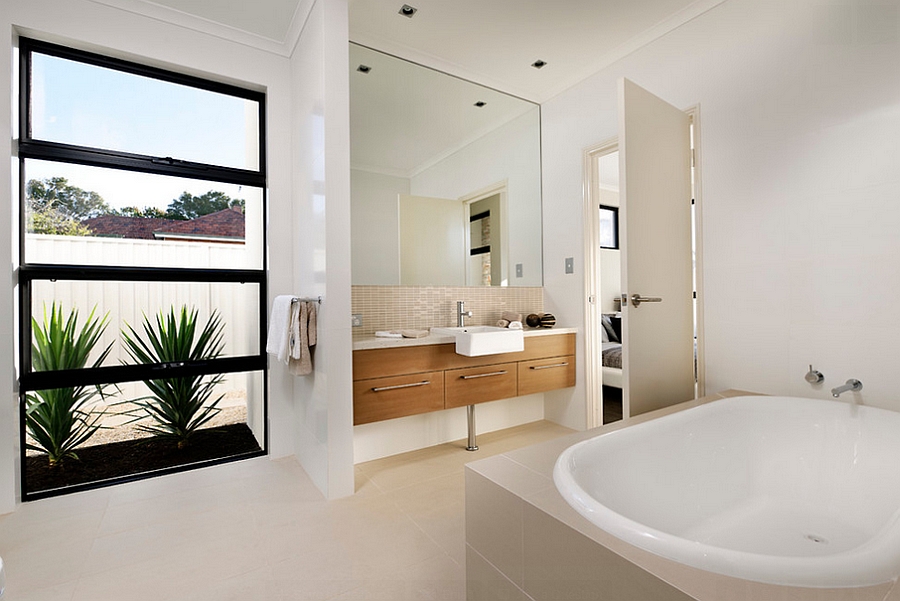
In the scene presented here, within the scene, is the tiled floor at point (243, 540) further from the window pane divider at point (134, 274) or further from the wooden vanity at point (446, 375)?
the window pane divider at point (134, 274)

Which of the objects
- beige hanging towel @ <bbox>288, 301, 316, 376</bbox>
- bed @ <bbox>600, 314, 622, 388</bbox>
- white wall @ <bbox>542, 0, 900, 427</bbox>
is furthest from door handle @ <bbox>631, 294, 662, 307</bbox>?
bed @ <bbox>600, 314, 622, 388</bbox>

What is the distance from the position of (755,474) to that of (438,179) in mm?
2542

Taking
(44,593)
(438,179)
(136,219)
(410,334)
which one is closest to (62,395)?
(136,219)

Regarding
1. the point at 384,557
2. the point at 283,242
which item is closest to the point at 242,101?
the point at 283,242

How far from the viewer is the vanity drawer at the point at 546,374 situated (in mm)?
2996

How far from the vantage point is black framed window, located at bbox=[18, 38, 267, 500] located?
222cm

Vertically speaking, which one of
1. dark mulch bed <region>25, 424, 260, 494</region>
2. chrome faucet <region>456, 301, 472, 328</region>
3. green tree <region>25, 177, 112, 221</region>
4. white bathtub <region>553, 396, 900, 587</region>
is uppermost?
green tree <region>25, 177, 112, 221</region>

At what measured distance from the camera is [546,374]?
3.11 m

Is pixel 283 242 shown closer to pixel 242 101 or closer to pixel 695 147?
pixel 242 101

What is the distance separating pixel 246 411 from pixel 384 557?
153cm

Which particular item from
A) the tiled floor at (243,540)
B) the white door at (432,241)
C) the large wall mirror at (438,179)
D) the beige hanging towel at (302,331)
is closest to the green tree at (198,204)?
the large wall mirror at (438,179)

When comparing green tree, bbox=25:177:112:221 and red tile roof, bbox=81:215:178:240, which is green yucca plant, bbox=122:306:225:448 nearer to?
red tile roof, bbox=81:215:178:240

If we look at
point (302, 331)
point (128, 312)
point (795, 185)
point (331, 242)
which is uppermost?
point (795, 185)

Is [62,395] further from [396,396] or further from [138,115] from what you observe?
[396,396]
